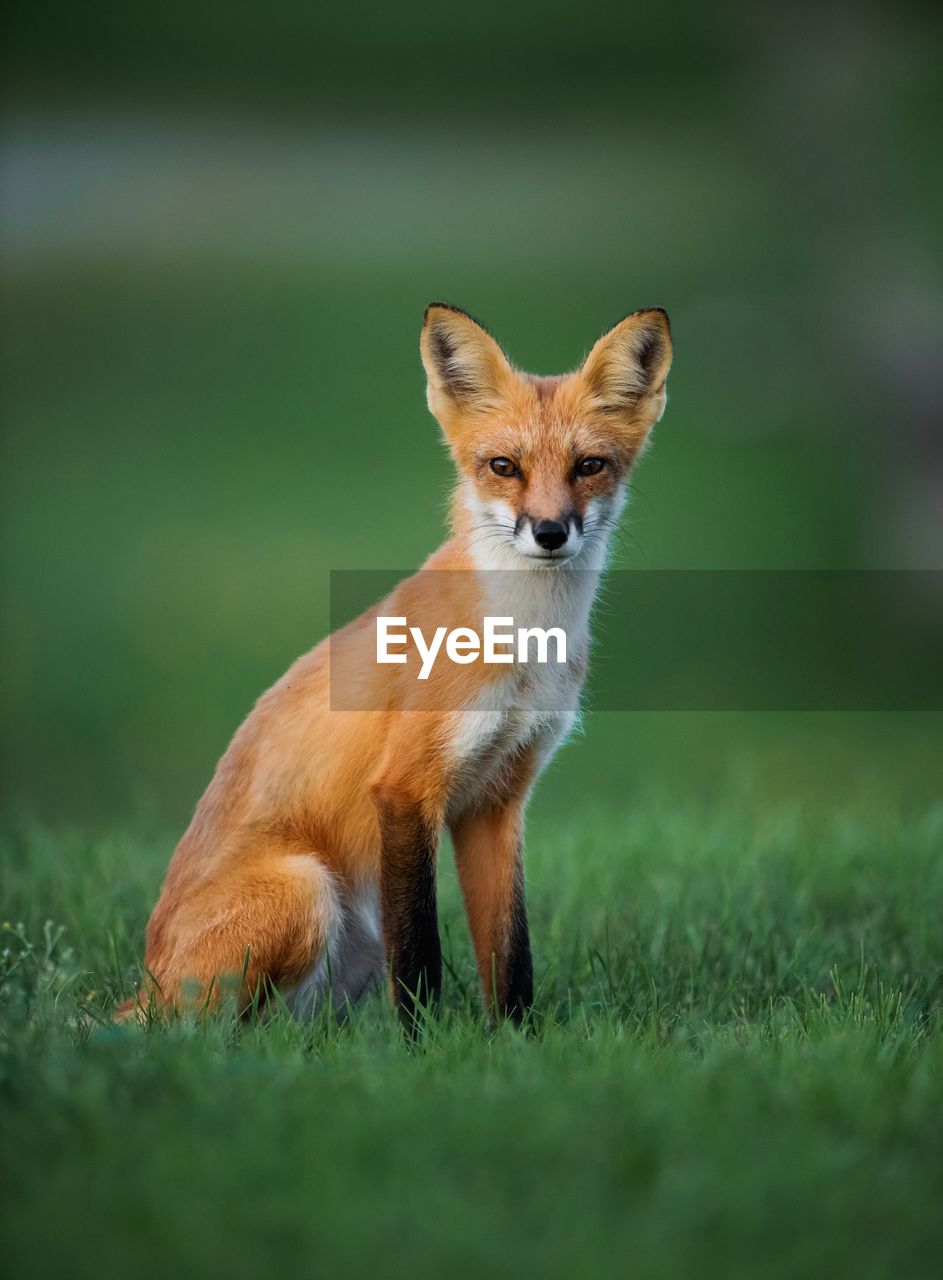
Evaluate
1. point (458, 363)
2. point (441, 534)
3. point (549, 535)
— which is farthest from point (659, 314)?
point (441, 534)

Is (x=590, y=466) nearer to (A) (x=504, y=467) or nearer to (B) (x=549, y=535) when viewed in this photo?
(A) (x=504, y=467)

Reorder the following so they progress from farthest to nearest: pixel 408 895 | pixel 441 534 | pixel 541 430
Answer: pixel 441 534, pixel 541 430, pixel 408 895

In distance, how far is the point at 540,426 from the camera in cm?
445

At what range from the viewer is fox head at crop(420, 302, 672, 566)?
434cm

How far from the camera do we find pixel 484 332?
4559 millimetres

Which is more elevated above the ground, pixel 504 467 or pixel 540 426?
pixel 540 426

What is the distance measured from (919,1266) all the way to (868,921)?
9.53ft

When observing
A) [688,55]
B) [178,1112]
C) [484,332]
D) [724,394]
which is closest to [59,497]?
[724,394]

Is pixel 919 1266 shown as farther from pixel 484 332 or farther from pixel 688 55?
pixel 688 55

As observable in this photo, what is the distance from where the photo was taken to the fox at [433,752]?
418 cm

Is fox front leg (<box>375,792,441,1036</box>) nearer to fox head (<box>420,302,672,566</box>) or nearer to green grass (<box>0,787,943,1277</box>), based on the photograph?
green grass (<box>0,787,943,1277</box>)

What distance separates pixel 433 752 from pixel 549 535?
29.1 inches

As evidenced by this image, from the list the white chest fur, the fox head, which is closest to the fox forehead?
the fox head

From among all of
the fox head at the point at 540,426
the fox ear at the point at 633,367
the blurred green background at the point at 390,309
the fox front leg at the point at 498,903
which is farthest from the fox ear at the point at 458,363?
the blurred green background at the point at 390,309
